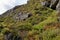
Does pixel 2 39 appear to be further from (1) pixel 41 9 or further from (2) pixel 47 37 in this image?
(1) pixel 41 9

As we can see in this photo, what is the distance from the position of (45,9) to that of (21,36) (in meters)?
35.1

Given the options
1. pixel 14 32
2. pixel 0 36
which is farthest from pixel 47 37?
pixel 0 36

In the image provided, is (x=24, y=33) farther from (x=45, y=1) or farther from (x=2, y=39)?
(x=45, y=1)

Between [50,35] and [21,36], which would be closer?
[50,35]

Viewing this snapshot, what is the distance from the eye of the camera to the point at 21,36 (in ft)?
102

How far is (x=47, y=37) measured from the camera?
28.0 metres

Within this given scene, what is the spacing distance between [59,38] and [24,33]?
7377 mm

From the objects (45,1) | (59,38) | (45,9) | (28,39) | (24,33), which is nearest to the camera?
(59,38)

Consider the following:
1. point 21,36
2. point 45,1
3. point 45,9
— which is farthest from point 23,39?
point 45,1

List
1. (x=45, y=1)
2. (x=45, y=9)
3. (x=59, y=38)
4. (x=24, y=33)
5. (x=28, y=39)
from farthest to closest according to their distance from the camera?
(x=45, y=1), (x=45, y=9), (x=24, y=33), (x=28, y=39), (x=59, y=38)

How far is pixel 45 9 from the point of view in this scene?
65312 mm

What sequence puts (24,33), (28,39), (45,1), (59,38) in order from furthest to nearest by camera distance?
(45,1) < (24,33) < (28,39) < (59,38)

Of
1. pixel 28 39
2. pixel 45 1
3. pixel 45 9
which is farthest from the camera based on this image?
pixel 45 1

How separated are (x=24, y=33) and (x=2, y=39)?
11.1ft
